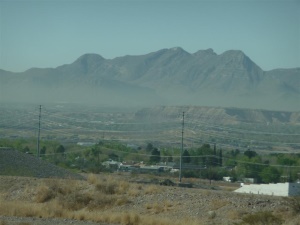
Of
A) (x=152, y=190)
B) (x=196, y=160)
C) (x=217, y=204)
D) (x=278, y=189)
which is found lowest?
→ (x=196, y=160)

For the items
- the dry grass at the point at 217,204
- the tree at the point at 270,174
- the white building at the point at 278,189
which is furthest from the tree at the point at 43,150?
the dry grass at the point at 217,204

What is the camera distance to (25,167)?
4725cm

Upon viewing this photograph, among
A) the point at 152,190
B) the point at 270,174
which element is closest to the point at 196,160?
the point at 270,174

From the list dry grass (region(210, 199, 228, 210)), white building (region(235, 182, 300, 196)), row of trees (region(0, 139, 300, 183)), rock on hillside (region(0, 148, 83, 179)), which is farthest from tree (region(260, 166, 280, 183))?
dry grass (region(210, 199, 228, 210))

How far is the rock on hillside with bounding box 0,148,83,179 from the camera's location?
46.1 metres

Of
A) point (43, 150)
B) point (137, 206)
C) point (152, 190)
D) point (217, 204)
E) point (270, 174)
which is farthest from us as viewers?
point (43, 150)

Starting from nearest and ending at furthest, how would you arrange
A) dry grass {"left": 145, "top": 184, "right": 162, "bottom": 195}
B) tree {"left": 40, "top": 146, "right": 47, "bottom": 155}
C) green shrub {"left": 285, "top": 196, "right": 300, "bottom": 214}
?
green shrub {"left": 285, "top": 196, "right": 300, "bottom": 214} → dry grass {"left": 145, "top": 184, "right": 162, "bottom": 195} → tree {"left": 40, "top": 146, "right": 47, "bottom": 155}

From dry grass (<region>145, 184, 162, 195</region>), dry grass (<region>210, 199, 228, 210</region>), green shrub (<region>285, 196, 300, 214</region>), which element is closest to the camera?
green shrub (<region>285, 196, 300, 214</region>)

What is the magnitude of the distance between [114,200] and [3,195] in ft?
22.9

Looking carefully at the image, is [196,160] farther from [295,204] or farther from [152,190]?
[295,204]

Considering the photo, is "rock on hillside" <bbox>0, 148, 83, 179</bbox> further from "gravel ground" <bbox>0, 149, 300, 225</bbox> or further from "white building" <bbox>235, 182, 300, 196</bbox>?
"white building" <bbox>235, 182, 300, 196</bbox>

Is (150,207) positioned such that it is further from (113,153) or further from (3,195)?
(113,153)

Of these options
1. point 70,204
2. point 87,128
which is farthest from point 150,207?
point 87,128

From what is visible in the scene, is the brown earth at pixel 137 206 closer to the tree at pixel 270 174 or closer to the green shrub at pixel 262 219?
the green shrub at pixel 262 219
